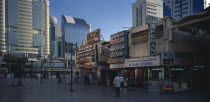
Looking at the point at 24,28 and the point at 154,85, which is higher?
the point at 24,28

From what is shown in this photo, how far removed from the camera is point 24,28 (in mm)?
149125

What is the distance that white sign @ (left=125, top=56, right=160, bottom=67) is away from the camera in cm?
2422

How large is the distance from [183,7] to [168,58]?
104011 mm

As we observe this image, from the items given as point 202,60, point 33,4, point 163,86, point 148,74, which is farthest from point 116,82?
point 33,4

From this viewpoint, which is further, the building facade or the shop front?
the building facade

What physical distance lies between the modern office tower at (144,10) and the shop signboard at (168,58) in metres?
132

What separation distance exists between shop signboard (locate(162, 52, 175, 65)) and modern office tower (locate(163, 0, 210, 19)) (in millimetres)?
97415

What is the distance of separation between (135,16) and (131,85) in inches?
5532

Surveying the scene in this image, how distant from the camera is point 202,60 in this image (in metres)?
25.2

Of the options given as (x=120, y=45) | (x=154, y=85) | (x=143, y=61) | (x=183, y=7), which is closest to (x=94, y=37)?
(x=120, y=45)

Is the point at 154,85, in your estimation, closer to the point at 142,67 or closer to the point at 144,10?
the point at 142,67

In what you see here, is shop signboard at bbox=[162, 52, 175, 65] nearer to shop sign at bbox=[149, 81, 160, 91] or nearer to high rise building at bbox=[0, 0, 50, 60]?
shop sign at bbox=[149, 81, 160, 91]

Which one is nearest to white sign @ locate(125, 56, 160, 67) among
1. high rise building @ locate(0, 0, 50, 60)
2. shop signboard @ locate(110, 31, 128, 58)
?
shop signboard @ locate(110, 31, 128, 58)

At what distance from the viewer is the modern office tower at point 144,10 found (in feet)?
503
